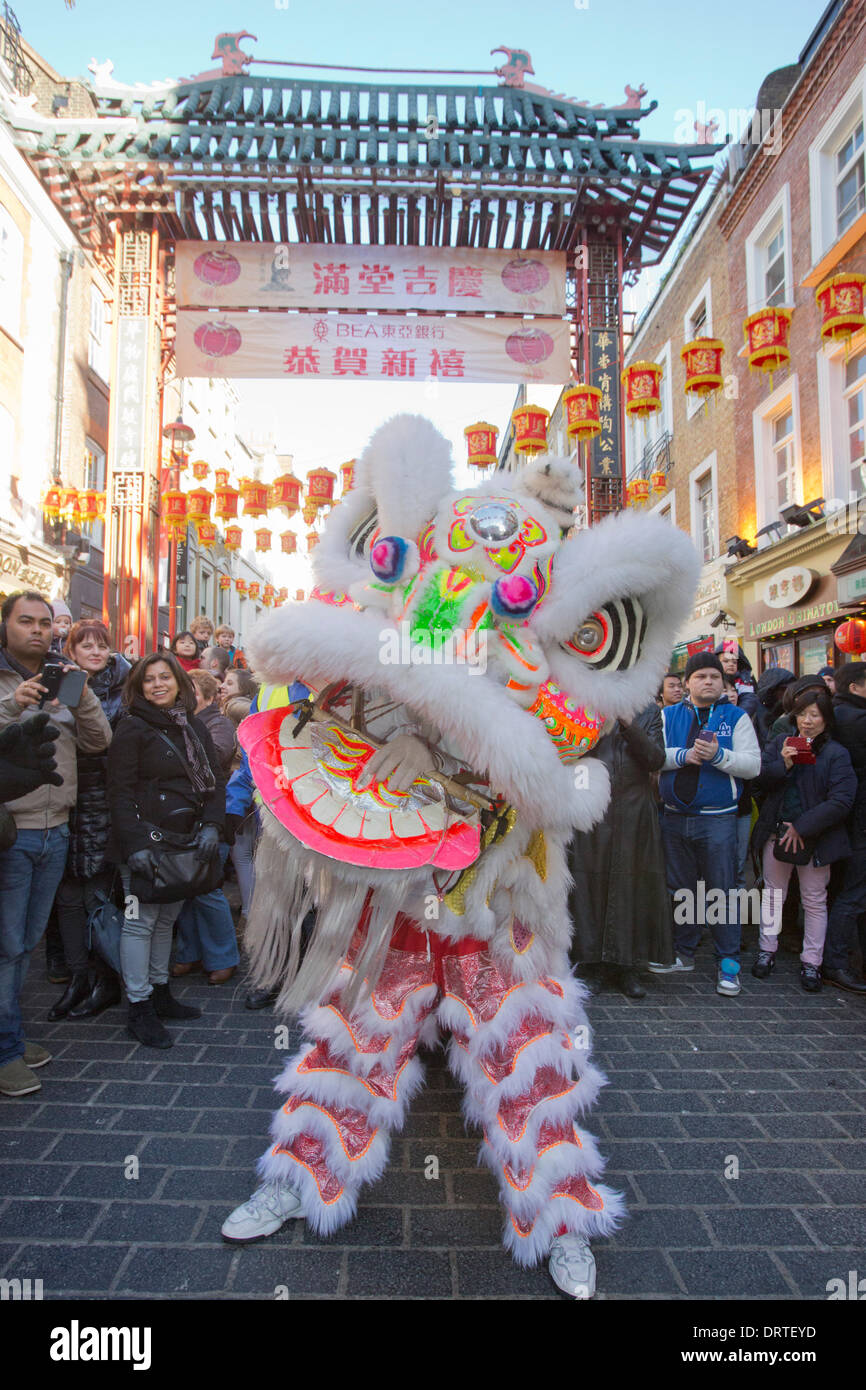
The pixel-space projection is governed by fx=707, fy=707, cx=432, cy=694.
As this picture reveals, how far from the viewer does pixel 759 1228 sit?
180 cm

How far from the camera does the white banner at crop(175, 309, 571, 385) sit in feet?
29.7

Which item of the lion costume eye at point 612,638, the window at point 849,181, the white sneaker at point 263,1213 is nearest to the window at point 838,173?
the window at point 849,181

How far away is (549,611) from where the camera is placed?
5.14ft

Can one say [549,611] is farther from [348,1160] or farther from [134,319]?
[134,319]

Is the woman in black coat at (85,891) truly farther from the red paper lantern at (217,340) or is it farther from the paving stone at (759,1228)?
the red paper lantern at (217,340)

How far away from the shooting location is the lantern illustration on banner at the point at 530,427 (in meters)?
8.02

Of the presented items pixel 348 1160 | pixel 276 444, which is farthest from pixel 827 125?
pixel 276 444

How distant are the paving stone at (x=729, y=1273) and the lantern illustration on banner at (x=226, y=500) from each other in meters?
11.6

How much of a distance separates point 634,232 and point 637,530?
10.3 meters

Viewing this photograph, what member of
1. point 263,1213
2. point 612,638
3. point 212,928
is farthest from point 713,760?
point 263,1213

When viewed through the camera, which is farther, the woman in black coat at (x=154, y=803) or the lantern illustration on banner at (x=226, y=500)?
the lantern illustration on banner at (x=226, y=500)

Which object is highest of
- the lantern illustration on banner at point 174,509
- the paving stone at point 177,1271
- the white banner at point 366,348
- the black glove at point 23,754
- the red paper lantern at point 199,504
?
the white banner at point 366,348

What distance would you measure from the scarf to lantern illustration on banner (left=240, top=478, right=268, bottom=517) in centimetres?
910

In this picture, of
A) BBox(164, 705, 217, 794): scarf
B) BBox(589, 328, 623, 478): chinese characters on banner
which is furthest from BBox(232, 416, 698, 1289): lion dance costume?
BBox(589, 328, 623, 478): chinese characters on banner
